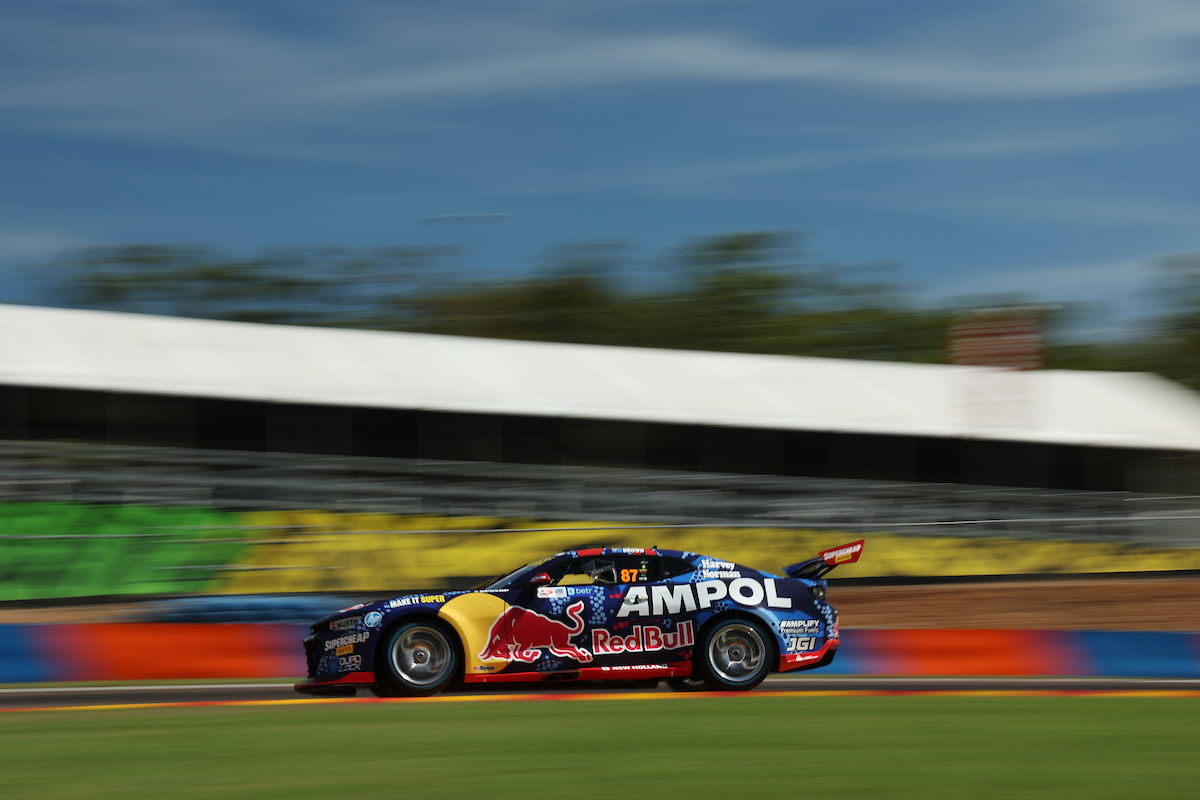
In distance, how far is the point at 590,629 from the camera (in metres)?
11.3

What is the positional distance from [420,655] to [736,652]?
2.63 meters

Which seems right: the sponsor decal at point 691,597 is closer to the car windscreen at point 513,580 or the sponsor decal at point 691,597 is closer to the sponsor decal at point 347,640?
the car windscreen at point 513,580

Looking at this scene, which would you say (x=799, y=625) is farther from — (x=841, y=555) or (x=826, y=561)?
(x=841, y=555)

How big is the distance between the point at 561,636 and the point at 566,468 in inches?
470

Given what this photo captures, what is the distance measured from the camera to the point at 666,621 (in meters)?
11.4

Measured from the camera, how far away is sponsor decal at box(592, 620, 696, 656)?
37.2ft

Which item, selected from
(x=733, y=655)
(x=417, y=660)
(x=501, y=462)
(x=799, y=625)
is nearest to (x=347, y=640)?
(x=417, y=660)

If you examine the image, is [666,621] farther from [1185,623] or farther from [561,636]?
[1185,623]

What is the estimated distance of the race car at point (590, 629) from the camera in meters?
11.1

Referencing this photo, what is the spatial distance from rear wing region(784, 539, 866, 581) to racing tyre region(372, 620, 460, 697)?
2.98m

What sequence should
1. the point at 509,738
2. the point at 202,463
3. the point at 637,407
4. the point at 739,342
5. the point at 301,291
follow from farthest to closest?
the point at 301,291 < the point at 739,342 < the point at 637,407 < the point at 202,463 < the point at 509,738

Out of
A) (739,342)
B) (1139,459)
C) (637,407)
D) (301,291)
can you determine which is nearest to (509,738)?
(637,407)

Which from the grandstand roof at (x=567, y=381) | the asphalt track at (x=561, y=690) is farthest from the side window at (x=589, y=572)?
the grandstand roof at (x=567, y=381)

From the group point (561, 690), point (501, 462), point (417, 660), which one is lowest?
point (561, 690)
